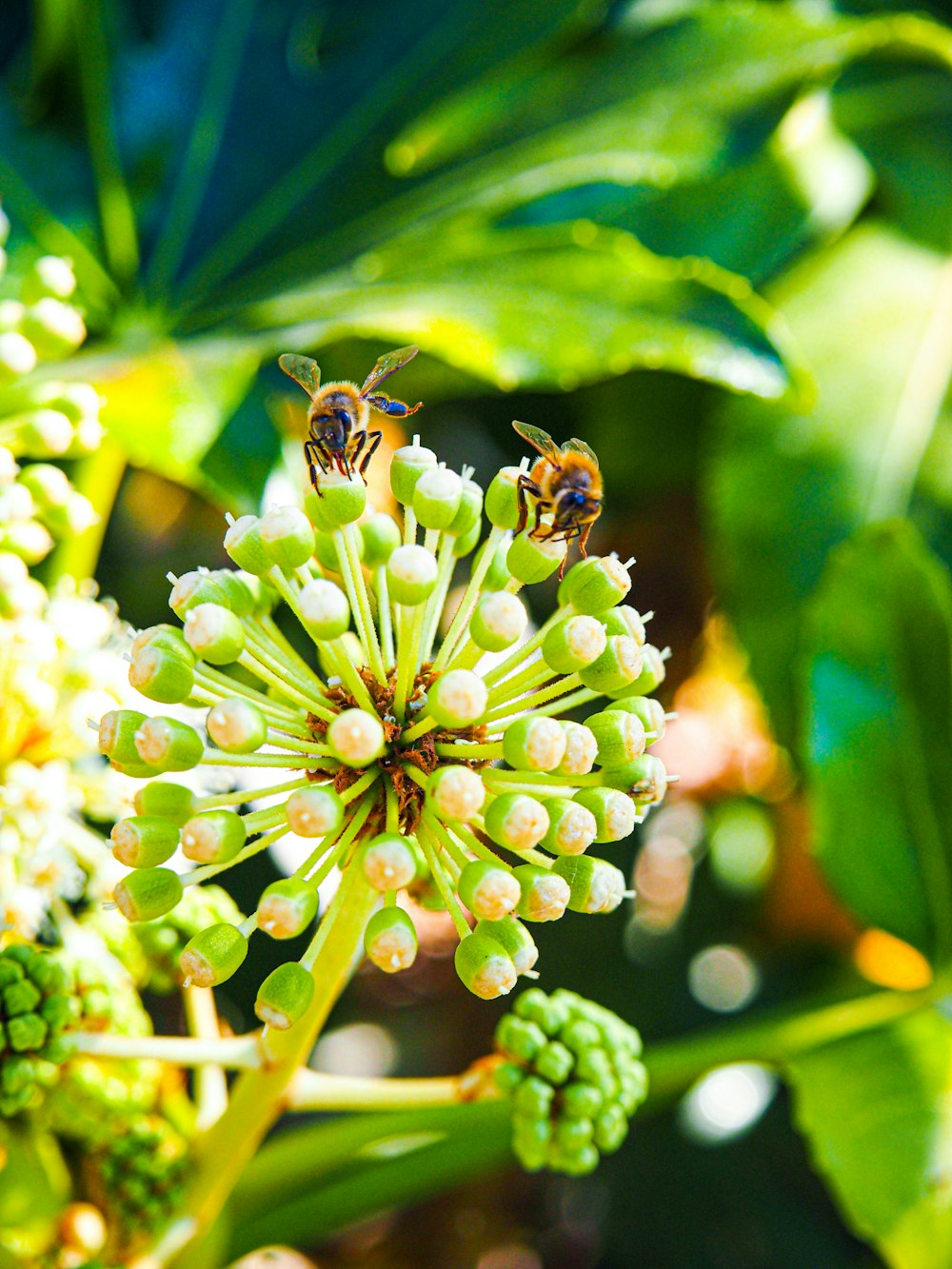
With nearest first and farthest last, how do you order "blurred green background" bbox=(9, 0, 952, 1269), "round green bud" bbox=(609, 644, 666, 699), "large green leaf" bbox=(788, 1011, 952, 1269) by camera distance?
1. "round green bud" bbox=(609, 644, 666, 699)
2. "large green leaf" bbox=(788, 1011, 952, 1269)
3. "blurred green background" bbox=(9, 0, 952, 1269)

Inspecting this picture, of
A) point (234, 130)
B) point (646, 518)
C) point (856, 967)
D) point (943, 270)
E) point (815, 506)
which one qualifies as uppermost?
point (943, 270)

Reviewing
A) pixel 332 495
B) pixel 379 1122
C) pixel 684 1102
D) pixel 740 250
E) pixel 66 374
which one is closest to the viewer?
pixel 332 495

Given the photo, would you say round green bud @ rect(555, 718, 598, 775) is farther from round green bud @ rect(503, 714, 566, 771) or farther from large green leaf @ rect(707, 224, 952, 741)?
large green leaf @ rect(707, 224, 952, 741)

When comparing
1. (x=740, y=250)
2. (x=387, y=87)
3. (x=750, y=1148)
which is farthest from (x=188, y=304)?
(x=750, y=1148)

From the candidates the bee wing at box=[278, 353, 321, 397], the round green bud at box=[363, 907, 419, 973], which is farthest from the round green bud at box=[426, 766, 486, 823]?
the bee wing at box=[278, 353, 321, 397]

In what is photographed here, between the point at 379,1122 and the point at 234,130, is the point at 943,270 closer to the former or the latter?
the point at 234,130

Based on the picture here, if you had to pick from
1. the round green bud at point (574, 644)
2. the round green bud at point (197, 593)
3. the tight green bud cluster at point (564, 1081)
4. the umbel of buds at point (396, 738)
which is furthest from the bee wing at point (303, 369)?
the tight green bud cluster at point (564, 1081)
